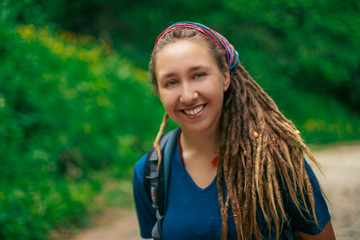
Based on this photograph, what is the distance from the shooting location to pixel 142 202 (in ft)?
6.93

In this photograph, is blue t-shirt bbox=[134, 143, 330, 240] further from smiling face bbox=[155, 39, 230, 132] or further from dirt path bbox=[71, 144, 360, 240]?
dirt path bbox=[71, 144, 360, 240]

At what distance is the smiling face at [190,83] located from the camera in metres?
1.72

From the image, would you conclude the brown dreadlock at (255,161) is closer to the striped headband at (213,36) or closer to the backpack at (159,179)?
the striped headband at (213,36)

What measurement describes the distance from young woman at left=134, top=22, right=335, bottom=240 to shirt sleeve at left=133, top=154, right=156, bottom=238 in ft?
0.76

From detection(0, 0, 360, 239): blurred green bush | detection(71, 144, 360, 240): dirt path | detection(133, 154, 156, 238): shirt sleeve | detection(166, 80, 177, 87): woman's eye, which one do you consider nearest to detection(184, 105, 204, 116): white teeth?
detection(166, 80, 177, 87): woman's eye

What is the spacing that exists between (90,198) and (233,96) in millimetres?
3561

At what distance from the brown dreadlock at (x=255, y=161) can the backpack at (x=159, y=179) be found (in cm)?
24

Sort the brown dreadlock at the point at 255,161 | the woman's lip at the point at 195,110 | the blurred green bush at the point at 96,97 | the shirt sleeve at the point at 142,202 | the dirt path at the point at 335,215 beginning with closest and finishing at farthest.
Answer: the brown dreadlock at the point at 255,161 < the woman's lip at the point at 195,110 < the shirt sleeve at the point at 142,202 < the dirt path at the point at 335,215 < the blurred green bush at the point at 96,97

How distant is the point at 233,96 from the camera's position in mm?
1916

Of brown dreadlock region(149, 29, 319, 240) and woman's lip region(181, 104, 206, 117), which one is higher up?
woman's lip region(181, 104, 206, 117)

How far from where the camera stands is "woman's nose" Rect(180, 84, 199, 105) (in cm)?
172

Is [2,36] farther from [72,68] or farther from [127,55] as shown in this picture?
[127,55]

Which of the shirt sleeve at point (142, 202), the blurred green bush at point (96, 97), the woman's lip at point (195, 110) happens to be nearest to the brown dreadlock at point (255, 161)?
the woman's lip at point (195, 110)

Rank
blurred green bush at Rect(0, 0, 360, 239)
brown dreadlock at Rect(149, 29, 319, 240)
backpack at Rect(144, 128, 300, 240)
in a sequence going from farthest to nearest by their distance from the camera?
blurred green bush at Rect(0, 0, 360, 239) < backpack at Rect(144, 128, 300, 240) < brown dreadlock at Rect(149, 29, 319, 240)
